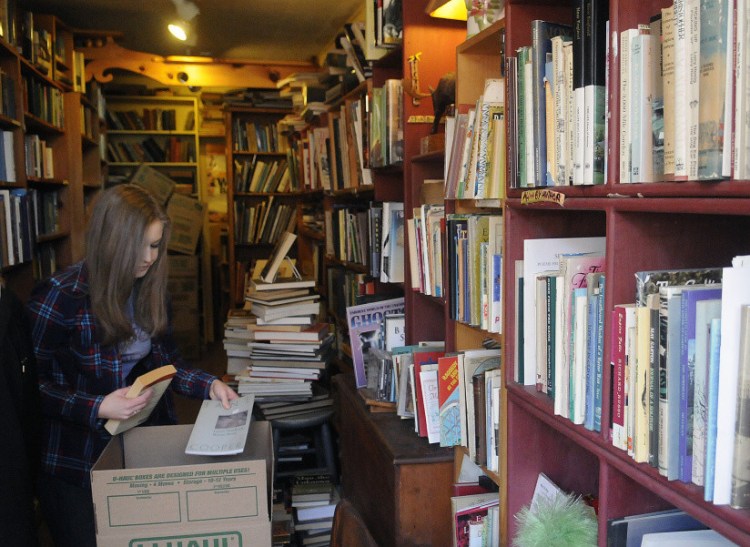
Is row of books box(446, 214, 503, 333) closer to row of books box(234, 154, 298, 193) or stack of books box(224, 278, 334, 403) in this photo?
stack of books box(224, 278, 334, 403)

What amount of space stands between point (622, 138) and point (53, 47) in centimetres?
434

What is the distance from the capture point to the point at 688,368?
773mm

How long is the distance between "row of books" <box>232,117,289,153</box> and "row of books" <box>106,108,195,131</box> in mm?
996

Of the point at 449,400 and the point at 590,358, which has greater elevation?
the point at 590,358

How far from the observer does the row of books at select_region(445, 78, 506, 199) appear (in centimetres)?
142

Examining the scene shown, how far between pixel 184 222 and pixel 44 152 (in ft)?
6.23

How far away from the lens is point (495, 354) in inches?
61.2

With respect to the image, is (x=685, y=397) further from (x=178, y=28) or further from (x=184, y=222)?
(x=184, y=222)

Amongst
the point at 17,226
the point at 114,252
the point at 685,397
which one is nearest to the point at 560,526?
the point at 685,397

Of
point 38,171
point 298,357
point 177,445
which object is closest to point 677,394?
point 177,445

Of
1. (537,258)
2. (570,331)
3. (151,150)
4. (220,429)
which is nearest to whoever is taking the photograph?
(570,331)

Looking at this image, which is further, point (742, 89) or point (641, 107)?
point (641, 107)

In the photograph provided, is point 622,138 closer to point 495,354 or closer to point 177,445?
point 495,354

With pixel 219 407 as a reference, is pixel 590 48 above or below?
above
